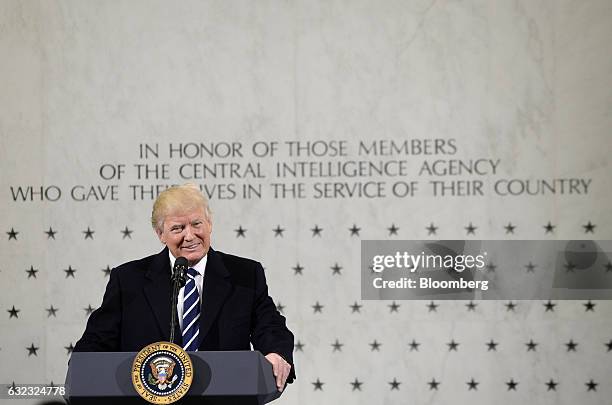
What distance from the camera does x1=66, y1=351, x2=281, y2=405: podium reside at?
303 centimetres

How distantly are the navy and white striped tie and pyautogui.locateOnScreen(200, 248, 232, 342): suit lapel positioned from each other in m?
0.03

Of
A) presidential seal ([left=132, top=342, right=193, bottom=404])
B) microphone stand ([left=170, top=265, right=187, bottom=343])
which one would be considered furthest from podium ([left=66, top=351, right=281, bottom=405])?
microphone stand ([left=170, top=265, right=187, bottom=343])

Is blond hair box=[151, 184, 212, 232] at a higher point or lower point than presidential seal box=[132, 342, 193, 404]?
higher

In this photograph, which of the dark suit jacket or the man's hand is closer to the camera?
the man's hand

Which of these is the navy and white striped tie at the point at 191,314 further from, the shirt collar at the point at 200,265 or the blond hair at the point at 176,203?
the blond hair at the point at 176,203

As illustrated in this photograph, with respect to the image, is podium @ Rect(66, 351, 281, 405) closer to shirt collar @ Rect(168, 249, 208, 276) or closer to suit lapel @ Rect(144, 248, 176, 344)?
suit lapel @ Rect(144, 248, 176, 344)

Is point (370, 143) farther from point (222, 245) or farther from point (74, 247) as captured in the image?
point (74, 247)

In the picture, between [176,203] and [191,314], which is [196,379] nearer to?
[191,314]

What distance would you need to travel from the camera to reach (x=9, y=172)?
21.0ft

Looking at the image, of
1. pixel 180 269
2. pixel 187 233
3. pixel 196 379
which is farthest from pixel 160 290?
pixel 196 379

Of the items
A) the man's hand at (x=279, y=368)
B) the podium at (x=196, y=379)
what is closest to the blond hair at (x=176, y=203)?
the man's hand at (x=279, y=368)

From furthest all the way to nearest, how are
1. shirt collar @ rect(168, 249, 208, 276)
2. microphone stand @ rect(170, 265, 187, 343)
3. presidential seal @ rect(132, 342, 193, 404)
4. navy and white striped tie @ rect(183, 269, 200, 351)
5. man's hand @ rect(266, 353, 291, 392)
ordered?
shirt collar @ rect(168, 249, 208, 276) → navy and white striped tie @ rect(183, 269, 200, 351) → man's hand @ rect(266, 353, 291, 392) → microphone stand @ rect(170, 265, 187, 343) → presidential seal @ rect(132, 342, 193, 404)

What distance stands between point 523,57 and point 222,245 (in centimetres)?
217

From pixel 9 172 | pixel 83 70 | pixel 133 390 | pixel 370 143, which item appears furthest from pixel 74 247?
pixel 133 390
